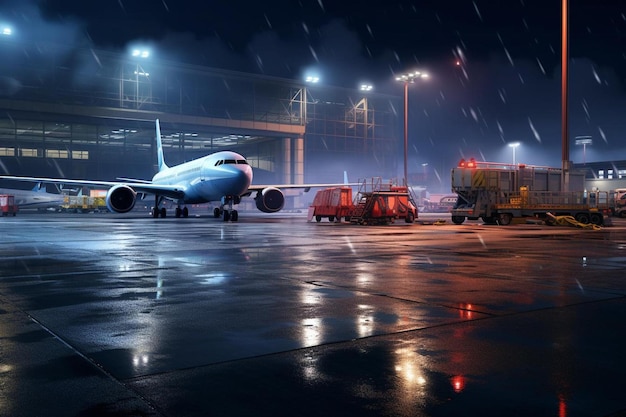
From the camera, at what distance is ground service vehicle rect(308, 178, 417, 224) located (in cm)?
3139

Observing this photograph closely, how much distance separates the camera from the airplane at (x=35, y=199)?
6606 cm

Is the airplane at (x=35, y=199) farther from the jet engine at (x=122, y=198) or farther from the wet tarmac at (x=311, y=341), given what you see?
the wet tarmac at (x=311, y=341)

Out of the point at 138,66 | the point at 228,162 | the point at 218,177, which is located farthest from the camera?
the point at 138,66

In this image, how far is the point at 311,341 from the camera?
5.02 m

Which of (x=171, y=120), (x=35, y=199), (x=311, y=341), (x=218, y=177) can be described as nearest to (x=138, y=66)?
(x=171, y=120)

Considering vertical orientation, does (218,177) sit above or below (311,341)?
above

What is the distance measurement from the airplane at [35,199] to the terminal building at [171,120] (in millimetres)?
2422

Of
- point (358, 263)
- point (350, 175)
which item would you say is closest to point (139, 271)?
point (358, 263)

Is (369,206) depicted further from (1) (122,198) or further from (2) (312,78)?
(2) (312,78)

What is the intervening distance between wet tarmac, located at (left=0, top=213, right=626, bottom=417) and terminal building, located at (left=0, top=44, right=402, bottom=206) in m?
54.2

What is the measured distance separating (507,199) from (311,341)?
1114 inches

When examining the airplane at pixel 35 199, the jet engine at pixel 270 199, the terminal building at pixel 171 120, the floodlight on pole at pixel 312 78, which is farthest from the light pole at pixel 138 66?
the jet engine at pixel 270 199

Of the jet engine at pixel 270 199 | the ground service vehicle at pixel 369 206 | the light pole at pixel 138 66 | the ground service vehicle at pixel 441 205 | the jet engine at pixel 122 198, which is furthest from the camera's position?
the ground service vehicle at pixel 441 205

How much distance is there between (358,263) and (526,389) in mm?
7719
